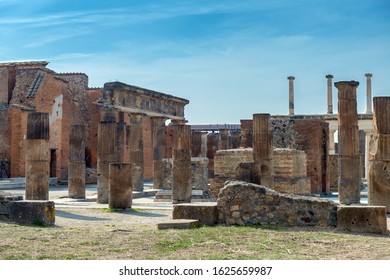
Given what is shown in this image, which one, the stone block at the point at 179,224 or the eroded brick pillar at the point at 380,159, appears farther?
the eroded brick pillar at the point at 380,159

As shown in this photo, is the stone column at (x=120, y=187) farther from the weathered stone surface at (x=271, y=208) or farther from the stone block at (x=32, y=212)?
the weathered stone surface at (x=271, y=208)

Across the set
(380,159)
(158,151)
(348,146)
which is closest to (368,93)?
(158,151)

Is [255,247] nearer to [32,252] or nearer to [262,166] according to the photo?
[32,252]

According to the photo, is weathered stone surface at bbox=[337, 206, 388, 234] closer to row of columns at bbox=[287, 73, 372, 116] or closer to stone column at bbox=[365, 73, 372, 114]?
row of columns at bbox=[287, 73, 372, 116]

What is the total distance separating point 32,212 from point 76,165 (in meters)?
9.19

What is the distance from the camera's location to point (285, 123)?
958 inches

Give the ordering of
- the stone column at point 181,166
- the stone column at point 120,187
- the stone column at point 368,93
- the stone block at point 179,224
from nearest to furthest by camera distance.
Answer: the stone block at point 179,224 < the stone column at point 120,187 < the stone column at point 181,166 < the stone column at point 368,93

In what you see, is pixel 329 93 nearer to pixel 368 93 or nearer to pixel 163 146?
pixel 368 93

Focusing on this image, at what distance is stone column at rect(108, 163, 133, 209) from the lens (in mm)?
15656

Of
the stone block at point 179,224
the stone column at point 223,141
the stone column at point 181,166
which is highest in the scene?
the stone column at point 223,141

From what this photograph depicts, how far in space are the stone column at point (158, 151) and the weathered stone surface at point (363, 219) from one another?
49.8 ft

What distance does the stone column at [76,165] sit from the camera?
2030cm

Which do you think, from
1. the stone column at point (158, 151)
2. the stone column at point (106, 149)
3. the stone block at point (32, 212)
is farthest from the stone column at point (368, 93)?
the stone block at point (32, 212)
